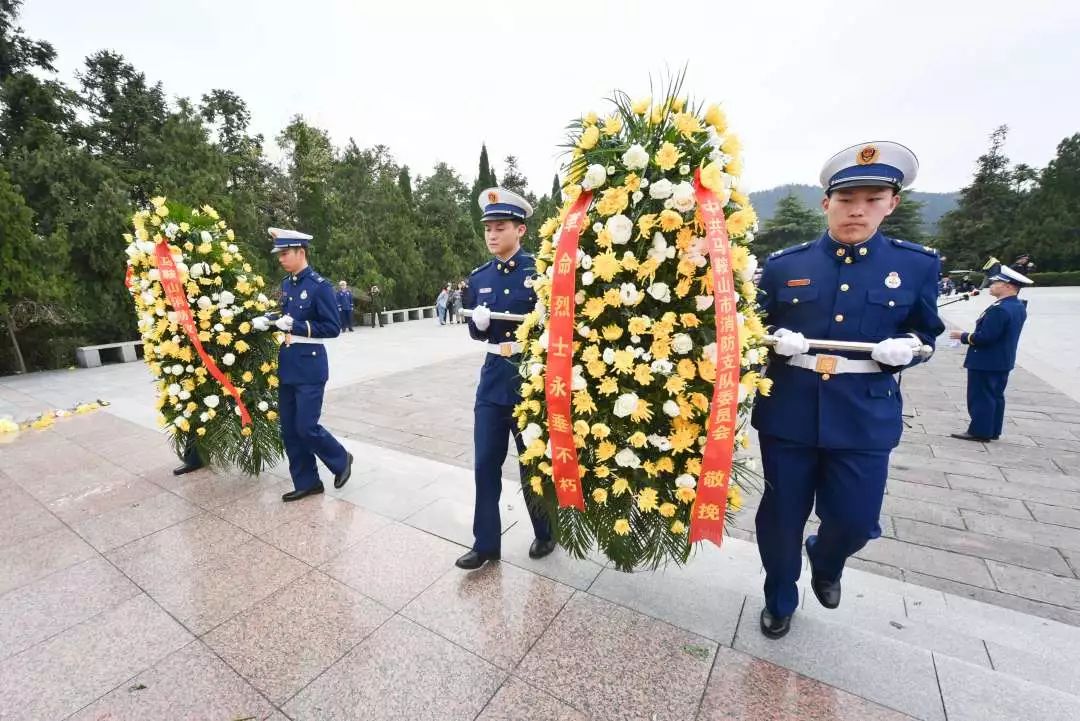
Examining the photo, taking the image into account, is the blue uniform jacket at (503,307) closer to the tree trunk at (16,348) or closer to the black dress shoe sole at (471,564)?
the black dress shoe sole at (471,564)

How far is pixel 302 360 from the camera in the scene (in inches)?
147

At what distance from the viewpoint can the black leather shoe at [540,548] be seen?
2.97m

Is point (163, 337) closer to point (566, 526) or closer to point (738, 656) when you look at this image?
point (566, 526)

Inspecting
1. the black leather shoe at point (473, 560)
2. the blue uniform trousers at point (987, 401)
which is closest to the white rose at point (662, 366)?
the black leather shoe at point (473, 560)

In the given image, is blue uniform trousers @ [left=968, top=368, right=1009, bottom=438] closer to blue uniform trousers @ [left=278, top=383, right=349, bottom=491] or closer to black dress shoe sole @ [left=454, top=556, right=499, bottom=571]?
black dress shoe sole @ [left=454, top=556, right=499, bottom=571]

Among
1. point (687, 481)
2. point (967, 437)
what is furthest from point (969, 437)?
point (687, 481)

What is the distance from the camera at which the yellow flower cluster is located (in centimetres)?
190

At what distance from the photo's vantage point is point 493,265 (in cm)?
309

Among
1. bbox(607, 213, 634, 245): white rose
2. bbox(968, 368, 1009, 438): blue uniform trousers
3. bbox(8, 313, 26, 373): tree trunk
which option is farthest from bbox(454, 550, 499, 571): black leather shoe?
bbox(8, 313, 26, 373): tree trunk

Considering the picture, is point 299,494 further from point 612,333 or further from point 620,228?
point 620,228

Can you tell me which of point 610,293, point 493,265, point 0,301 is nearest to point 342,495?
point 493,265

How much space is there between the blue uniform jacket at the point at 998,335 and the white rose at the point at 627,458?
5.03m

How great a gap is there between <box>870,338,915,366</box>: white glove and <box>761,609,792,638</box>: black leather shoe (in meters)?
1.30

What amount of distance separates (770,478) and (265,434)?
4.03 meters
